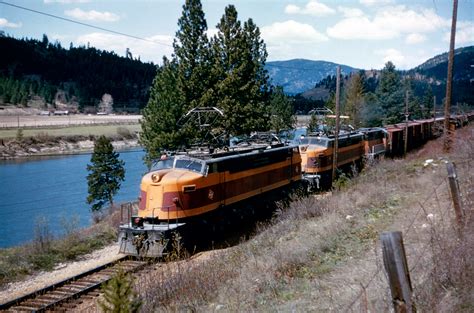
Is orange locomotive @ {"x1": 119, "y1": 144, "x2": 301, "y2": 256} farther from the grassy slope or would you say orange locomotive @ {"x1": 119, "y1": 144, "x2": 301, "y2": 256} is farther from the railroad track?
the grassy slope

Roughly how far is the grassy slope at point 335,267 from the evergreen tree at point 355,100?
5616 cm

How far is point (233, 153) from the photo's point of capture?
17.8m

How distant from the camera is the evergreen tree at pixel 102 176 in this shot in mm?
42594

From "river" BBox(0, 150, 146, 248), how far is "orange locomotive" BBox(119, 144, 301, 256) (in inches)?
339

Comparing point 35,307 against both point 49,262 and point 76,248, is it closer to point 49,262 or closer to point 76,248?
point 49,262

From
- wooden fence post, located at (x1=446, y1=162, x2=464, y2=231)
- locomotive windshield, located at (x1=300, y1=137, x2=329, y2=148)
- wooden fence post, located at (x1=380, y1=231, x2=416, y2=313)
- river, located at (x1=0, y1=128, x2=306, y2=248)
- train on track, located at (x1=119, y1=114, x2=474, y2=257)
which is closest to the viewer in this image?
wooden fence post, located at (x1=380, y1=231, x2=416, y2=313)

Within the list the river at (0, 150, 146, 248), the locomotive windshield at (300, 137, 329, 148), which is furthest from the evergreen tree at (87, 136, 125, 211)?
the locomotive windshield at (300, 137, 329, 148)

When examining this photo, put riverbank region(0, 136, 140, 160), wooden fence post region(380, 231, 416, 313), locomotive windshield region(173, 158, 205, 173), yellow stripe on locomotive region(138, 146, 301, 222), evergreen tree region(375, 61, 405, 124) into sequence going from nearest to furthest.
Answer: wooden fence post region(380, 231, 416, 313) < yellow stripe on locomotive region(138, 146, 301, 222) < locomotive windshield region(173, 158, 205, 173) < evergreen tree region(375, 61, 405, 124) < riverbank region(0, 136, 140, 160)

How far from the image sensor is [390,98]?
7088cm

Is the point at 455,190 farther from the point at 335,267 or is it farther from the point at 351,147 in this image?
the point at 351,147

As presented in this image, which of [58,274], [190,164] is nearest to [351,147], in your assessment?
[190,164]

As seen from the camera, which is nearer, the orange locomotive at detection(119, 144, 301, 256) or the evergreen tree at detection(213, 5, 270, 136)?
the orange locomotive at detection(119, 144, 301, 256)

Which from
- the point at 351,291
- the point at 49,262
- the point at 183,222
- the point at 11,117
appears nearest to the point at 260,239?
the point at 183,222

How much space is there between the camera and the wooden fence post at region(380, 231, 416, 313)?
14.1ft
